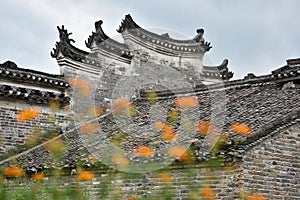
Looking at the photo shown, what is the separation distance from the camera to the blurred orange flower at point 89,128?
14.0 m

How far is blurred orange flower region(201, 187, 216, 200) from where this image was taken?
8227mm

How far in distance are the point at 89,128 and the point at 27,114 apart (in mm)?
1509

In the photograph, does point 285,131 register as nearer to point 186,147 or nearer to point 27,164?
Result: point 186,147

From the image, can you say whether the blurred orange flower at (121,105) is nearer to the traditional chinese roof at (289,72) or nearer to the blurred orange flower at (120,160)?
the traditional chinese roof at (289,72)

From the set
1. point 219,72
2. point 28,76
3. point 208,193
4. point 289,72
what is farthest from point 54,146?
point 219,72

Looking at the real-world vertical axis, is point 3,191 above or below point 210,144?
below

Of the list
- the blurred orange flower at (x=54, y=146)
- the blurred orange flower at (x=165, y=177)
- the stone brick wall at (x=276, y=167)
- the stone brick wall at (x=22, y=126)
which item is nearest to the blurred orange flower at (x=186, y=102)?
the blurred orange flower at (x=54, y=146)

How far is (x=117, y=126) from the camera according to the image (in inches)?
518

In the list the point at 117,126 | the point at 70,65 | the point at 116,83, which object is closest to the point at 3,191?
the point at 117,126

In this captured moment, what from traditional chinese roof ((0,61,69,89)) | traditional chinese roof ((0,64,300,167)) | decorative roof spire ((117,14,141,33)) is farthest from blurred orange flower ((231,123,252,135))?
decorative roof spire ((117,14,141,33))

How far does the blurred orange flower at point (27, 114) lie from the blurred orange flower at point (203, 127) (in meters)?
5.29

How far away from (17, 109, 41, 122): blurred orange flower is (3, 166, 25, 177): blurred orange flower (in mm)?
2525

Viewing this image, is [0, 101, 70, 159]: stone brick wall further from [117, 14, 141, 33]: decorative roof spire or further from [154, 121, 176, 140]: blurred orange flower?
[154, 121, 176, 140]: blurred orange flower

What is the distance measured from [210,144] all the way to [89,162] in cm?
214
